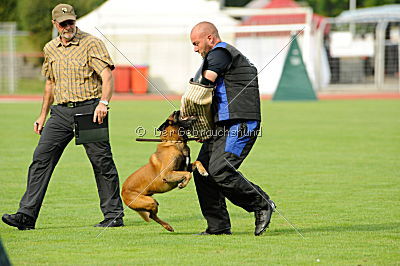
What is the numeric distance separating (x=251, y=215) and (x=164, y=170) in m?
1.85

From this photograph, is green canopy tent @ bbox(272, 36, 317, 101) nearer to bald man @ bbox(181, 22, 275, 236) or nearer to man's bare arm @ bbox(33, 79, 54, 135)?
man's bare arm @ bbox(33, 79, 54, 135)

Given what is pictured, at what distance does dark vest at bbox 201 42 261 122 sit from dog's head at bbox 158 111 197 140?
32cm

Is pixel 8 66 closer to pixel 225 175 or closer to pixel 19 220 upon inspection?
pixel 19 220

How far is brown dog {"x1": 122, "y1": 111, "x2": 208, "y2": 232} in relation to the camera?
7.63m

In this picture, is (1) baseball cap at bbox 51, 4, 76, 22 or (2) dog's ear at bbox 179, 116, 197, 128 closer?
(2) dog's ear at bbox 179, 116, 197, 128

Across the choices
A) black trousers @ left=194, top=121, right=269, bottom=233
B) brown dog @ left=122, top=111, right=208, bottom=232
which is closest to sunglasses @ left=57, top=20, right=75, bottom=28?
brown dog @ left=122, top=111, right=208, bottom=232

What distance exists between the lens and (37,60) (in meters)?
40.8

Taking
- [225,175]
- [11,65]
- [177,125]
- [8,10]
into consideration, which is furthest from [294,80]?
[225,175]

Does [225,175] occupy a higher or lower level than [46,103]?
lower

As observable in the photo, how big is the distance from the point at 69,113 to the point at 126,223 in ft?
4.59

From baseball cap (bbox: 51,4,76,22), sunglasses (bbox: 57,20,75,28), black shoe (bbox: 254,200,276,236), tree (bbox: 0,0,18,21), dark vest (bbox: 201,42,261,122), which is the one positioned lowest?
black shoe (bbox: 254,200,276,236)

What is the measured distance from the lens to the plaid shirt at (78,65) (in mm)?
8055

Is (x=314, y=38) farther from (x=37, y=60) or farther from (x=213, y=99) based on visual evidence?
(x=213, y=99)

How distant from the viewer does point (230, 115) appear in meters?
7.40
